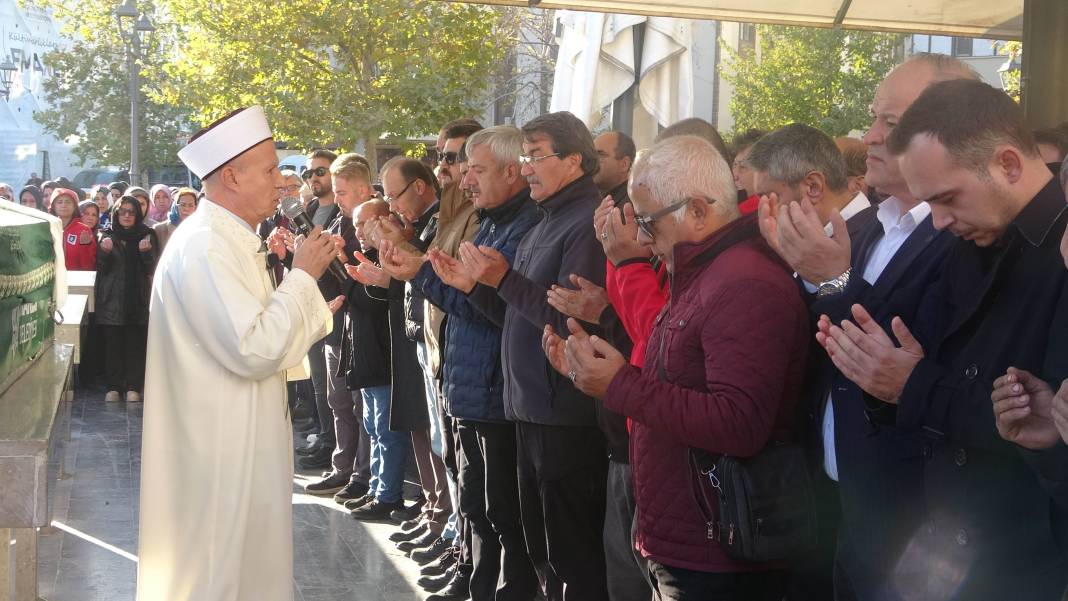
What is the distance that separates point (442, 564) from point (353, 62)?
1017 cm

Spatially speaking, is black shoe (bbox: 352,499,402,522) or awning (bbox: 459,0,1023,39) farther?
black shoe (bbox: 352,499,402,522)

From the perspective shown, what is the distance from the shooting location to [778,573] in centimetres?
358

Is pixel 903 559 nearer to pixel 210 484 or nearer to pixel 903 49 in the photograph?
pixel 210 484

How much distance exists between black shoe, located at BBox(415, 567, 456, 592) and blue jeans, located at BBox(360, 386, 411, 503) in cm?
144

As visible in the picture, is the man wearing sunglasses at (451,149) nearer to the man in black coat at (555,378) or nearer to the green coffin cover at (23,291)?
the man in black coat at (555,378)

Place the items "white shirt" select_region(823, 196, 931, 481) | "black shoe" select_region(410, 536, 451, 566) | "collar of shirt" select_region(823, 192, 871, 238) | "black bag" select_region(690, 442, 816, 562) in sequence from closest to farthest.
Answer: "black bag" select_region(690, 442, 816, 562)
"white shirt" select_region(823, 196, 931, 481)
"collar of shirt" select_region(823, 192, 871, 238)
"black shoe" select_region(410, 536, 451, 566)

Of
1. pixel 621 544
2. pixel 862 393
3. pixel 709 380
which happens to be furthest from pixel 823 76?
pixel 862 393

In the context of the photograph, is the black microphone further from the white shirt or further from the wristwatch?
the wristwatch

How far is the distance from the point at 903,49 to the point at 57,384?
32.9 m

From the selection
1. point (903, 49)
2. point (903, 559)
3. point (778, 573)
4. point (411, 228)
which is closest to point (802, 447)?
point (778, 573)

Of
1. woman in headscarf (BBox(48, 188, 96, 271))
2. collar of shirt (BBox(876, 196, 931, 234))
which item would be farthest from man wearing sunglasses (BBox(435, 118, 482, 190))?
woman in headscarf (BBox(48, 188, 96, 271))

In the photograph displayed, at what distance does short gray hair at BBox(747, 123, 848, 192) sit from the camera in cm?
406

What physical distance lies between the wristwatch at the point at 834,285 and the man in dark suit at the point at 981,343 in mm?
346

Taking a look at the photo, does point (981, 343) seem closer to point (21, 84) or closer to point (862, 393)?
point (862, 393)
